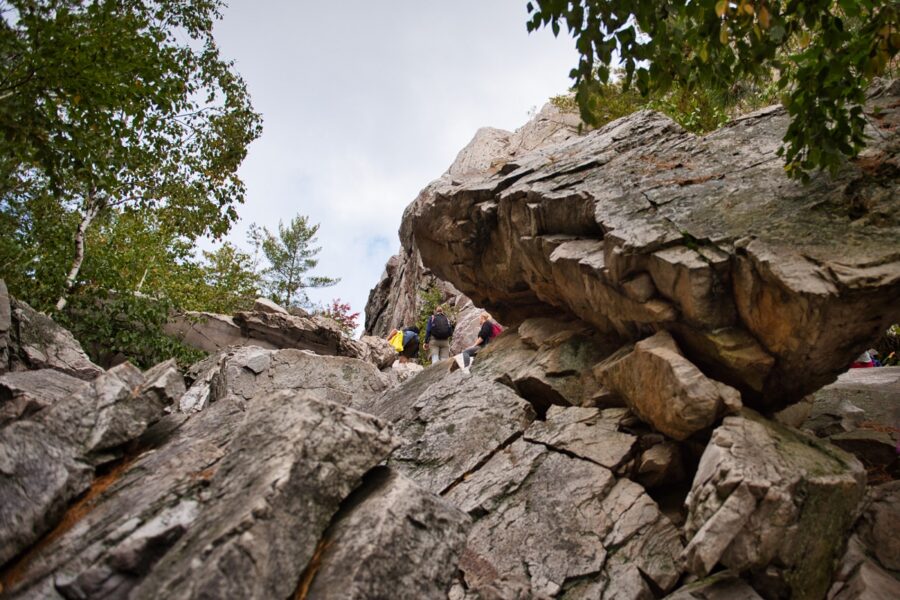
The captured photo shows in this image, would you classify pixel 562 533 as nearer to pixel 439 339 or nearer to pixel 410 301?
pixel 439 339

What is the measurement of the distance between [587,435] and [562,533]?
1.87 meters

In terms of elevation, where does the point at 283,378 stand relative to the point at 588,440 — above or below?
above

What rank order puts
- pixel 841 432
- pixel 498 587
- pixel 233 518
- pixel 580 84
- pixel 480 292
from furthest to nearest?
pixel 480 292 < pixel 841 432 < pixel 580 84 < pixel 498 587 < pixel 233 518

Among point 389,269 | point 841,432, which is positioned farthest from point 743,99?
point 389,269

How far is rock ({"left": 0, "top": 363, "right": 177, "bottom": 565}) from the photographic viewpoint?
17.3ft

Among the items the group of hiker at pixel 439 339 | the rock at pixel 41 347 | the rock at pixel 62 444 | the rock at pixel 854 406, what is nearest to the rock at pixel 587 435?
the rock at pixel 854 406

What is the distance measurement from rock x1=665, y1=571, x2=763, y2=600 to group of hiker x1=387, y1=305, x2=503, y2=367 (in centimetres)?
919

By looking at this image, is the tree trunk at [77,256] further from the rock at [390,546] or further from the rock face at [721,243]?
the rock at [390,546]

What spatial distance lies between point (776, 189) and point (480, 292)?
791 cm

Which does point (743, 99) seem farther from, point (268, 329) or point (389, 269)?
point (389, 269)

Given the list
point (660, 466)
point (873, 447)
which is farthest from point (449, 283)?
point (873, 447)

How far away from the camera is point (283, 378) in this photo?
52.9 ft

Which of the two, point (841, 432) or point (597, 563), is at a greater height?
point (597, 563)

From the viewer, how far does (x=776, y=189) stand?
863 centimetres
